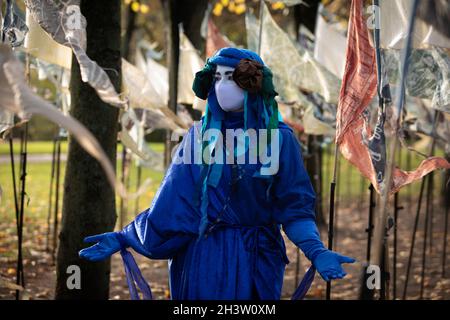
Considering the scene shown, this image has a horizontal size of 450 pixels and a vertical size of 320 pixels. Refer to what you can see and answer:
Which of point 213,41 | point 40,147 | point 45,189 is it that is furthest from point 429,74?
point 40,147

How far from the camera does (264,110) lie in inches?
163

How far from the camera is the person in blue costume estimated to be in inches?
158

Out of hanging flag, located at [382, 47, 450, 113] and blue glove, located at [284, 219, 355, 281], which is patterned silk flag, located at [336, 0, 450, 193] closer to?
hanging flag, located at [382, 47, 450, 113]

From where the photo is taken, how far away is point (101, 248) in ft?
13.5

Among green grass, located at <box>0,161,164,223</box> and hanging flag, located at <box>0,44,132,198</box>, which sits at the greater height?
hanging flag, located at <box>0,44,132,198</box>

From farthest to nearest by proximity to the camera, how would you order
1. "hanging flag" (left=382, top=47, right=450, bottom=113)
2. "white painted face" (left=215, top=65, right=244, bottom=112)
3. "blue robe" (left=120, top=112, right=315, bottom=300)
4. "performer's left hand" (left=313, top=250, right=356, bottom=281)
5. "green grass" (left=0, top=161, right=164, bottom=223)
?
"green grass" (left=0, top=161, right=164, bottom=223) < "hanging flag" (left=382, top=47, right=450, bottom=113) < "white painted face" (left=215, top=65, right=244, bottom=112) < "blue robe" (left=120, top=112, right=315, bottom=300) < "performer's left hand" (left=313, top=250, right=356, bottom=281)

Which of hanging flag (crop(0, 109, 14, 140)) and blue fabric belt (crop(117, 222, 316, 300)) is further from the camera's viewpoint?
hanging flag (crop(0, 109, 14, 140))

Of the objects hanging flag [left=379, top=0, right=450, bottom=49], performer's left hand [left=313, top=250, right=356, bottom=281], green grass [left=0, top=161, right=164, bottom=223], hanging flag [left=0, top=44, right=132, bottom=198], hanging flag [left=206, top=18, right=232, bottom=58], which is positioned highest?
hanging flag [left=206, top=18, right=232, bottom=58]

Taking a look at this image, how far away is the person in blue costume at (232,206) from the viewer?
4.00m

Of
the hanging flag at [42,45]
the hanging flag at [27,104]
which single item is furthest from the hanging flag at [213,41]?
the hanging flag at [27,104]

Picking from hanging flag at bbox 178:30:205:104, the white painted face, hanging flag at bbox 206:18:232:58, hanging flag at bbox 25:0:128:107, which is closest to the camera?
the white painted face

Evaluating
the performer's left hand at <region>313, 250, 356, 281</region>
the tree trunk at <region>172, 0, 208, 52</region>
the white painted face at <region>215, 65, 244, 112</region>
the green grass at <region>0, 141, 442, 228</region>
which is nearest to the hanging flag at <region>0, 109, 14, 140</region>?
the white painted face at <region>215, 65, 244, 112</region>

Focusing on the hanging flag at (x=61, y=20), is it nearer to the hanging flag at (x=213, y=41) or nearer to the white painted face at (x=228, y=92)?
the white painted face at (x=228, y=92)

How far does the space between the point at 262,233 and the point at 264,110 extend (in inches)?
23.8
